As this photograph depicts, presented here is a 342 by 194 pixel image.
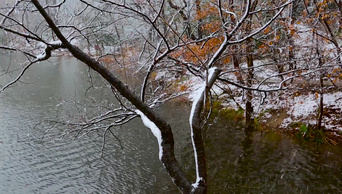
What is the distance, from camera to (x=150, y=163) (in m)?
10.2

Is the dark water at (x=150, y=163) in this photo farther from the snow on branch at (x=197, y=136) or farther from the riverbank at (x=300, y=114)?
the snow on branch at (x=197, y=136)

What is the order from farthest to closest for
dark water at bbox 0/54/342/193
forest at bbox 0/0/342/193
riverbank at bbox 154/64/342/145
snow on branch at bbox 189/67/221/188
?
riverbank at bbox 154/64/342/145, dark water at bbox 0/54/342/193, forest at bbox 0/0/342/193, snow on branch at bbox 189/67/221/188

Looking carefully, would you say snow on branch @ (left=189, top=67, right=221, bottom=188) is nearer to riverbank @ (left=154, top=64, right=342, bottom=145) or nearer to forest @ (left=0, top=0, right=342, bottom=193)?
forest @ (left=0, top=0, right=342, bottom=193)

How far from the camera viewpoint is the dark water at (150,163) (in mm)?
8555

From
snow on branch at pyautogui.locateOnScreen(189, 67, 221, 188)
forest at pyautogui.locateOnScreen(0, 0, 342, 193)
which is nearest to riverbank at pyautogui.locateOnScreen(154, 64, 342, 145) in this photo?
forest at pyautogui.locateOnScreen(0, 0, 342, 193)

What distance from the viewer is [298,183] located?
8289 millimetres

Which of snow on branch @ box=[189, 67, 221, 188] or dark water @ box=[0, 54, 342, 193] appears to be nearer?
snow on branch @ box=[189, 67, 221, 188]

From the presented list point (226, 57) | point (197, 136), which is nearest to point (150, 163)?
point (226, 57)

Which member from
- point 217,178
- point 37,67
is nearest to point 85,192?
point 217,178

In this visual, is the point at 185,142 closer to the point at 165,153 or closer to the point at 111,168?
the point at 111,168

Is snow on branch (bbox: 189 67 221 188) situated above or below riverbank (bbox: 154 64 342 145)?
above

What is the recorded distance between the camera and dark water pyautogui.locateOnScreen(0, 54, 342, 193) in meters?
8.55

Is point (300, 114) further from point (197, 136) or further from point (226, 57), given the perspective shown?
point (197, 136)

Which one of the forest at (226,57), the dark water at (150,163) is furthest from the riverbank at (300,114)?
the dark water at (150,163)
